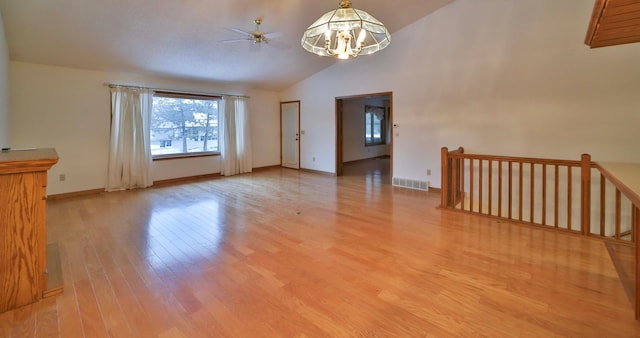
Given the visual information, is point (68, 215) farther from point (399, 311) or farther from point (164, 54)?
point (399, 311)

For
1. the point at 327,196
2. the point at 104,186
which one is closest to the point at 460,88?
the point at 327,196

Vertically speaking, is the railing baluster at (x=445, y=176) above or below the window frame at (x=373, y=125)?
below

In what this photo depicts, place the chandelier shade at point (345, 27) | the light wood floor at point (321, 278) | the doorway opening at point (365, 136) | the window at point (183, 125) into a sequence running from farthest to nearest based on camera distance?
the doorway opening at point (365, 136) < the window at point (183, 125) < the chandelier shade at point (345, 27) < the light wood floor at point (321, 278)

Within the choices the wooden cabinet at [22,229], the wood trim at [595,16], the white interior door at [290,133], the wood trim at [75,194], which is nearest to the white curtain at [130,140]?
the wood trim at [75,194]

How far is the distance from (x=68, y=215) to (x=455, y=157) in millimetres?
5371

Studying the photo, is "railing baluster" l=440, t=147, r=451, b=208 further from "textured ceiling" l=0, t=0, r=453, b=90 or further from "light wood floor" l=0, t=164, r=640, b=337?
"textured ceiling" l=0, t=0, r=453, b=90

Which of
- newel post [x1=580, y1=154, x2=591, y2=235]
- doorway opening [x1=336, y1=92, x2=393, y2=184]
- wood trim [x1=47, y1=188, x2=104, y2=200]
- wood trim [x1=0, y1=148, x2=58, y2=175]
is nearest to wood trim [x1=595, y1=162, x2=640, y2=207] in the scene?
newel post [x1=580, y1=154, x2=591, y2=235]

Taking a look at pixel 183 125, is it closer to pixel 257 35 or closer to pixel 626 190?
pixel 257 35

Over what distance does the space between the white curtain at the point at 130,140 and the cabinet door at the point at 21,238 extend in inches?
154

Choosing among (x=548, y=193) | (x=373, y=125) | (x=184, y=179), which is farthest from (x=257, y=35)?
(x=373, y=125)

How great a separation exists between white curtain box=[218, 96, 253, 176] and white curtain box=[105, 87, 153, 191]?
5.36 feet

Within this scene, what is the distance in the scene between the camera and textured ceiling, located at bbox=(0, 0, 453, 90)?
3.62 m

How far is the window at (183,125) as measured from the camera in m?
6.10

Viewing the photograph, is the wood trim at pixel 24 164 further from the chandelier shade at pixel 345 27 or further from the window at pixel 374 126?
the window at pixel 374 126
